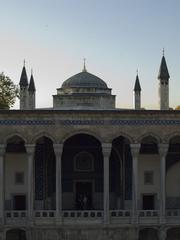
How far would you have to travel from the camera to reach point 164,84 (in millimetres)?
28609

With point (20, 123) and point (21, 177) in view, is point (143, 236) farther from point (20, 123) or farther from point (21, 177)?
point (20, 123)

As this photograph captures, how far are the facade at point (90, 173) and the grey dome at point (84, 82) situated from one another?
7882 mm

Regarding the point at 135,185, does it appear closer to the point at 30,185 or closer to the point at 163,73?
the point at 30,185

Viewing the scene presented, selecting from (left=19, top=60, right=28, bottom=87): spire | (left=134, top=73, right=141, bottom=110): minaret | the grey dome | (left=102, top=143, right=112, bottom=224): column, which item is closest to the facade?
(left=102, top=143, right=112, bottom=224): column

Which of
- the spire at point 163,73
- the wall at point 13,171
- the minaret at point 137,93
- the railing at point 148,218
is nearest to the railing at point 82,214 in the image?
the railing at point 148,218

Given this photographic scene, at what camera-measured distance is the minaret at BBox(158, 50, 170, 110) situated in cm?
2781

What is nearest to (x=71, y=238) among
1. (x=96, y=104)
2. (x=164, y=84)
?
(x=164, y=84)

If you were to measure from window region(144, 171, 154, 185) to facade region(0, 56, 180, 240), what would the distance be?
2.1 inches

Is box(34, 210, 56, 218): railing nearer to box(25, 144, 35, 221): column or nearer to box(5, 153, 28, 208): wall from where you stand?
box(25, 144, 35, 221): column

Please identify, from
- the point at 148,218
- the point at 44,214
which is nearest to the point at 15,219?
the point at 44,214

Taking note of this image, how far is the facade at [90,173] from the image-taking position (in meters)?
22.9

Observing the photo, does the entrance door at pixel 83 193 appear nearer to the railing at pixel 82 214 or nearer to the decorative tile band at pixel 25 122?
the railing at pixel 82 214

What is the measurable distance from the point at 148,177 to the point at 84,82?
49.1 ft

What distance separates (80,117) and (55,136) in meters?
1.48
